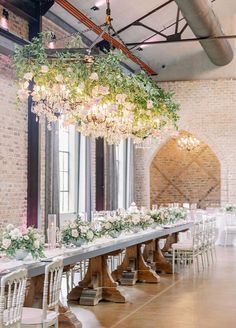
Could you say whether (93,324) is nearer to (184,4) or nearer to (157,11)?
(184,4)

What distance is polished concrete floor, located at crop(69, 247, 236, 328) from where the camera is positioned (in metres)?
6.71

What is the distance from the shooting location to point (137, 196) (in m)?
17.9

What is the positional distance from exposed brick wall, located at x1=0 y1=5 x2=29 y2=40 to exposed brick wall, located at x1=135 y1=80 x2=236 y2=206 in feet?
24.3

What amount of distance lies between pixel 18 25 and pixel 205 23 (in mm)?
3701

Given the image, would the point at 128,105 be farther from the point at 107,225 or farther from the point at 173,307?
the point at 173,307

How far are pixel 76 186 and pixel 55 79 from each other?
5446 mm

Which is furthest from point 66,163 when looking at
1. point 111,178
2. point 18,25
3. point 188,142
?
point 188,142

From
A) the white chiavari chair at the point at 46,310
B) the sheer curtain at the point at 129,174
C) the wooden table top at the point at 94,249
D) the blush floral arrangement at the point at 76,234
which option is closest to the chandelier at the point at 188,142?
the sheer curtain at the point at 129,174

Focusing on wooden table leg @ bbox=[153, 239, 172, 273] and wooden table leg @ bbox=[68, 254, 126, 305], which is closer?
wooden table leg @ bbox=[68, 254, 126, 305]

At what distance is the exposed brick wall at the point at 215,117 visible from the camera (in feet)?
56.0

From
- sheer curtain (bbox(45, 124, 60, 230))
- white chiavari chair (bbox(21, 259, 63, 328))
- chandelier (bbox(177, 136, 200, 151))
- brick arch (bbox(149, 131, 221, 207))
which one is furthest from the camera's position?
brick arch (bbox(149, 131, 221, 207))

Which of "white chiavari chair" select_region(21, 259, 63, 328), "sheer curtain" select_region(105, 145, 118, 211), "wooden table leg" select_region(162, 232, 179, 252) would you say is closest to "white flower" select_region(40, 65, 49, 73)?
"white chiavari chair" select_region(21, 259, 63, 328)

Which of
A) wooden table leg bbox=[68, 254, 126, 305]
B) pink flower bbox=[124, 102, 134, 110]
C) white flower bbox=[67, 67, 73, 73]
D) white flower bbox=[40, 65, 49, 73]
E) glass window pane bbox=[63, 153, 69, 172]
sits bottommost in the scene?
wooden table leg bbox=[68, 254, 126, 305]

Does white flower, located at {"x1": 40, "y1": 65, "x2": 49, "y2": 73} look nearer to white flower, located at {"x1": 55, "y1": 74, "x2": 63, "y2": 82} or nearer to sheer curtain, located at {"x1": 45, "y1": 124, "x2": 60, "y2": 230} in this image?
white flower, located at {"x1": 55, "y1": 74, "x2": 63, "y2": 82}
